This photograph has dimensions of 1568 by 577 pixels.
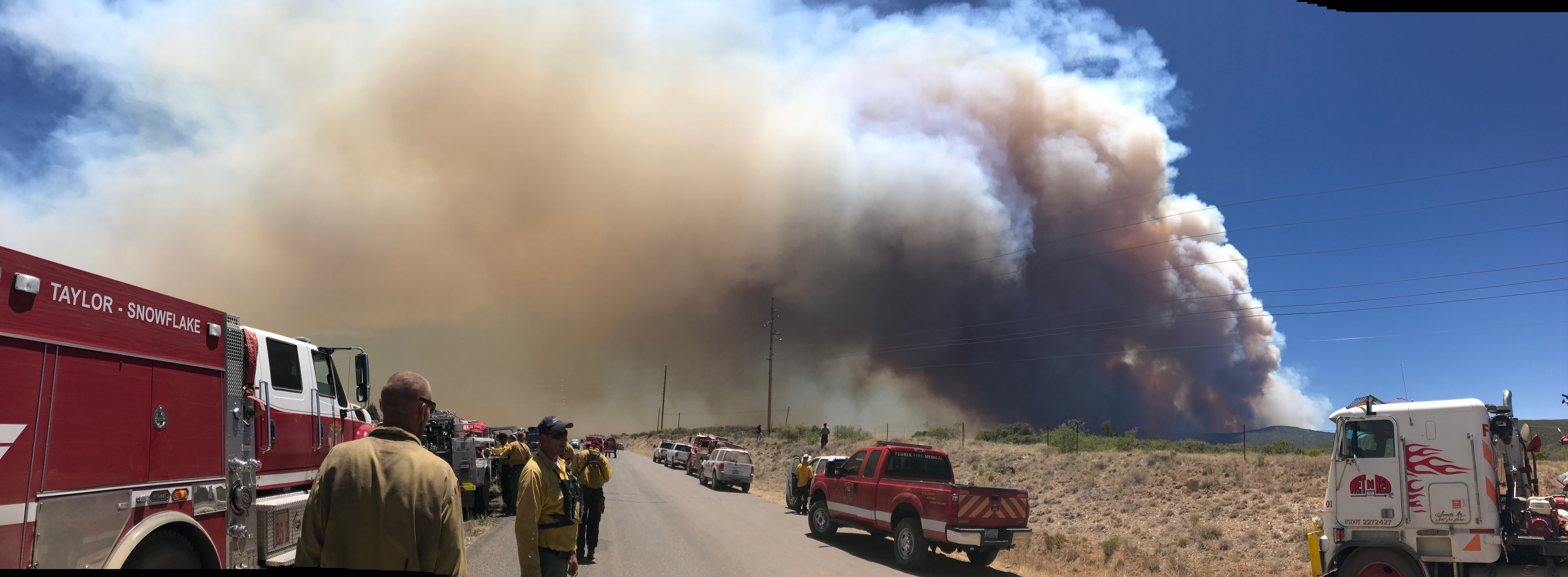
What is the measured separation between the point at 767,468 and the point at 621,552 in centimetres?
3105

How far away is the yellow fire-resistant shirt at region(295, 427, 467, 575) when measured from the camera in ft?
8.96

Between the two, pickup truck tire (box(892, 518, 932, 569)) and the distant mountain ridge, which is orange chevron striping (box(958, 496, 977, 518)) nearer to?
pickup truck tire (box(892, 518, 932, 569))

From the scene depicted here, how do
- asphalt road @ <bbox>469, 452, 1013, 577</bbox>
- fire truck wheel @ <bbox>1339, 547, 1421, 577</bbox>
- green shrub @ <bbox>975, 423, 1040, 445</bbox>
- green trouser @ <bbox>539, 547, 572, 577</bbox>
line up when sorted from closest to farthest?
green trouser @ <bbox>539, 547, 572, 577</bbox> → fire truck wheel @ <bbox>1339, 547, 1421, 577</bbox> → asphalt road @ <bbox>469, 452, 1013, 577</bbox> → green shrub @ <bbox>975, 423, 1040, 445</bbox>

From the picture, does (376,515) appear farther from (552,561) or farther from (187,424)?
(187,424)

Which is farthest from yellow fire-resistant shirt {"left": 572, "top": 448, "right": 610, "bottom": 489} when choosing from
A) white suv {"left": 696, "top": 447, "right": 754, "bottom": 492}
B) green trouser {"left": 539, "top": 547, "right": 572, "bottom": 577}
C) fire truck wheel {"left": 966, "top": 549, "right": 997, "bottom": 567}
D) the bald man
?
white suv {"left": 696, "top": 447, "right": 754, "bottom": 492}

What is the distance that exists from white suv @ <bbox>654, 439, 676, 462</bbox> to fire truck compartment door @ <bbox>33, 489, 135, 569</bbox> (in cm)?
4060

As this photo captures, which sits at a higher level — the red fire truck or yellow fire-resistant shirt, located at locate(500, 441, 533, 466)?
the red fire truck

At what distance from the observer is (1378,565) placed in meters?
9.32

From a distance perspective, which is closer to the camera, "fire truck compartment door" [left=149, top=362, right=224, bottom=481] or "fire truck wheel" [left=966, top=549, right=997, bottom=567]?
"fire truck compartment door" [left=149, top=362, right=224, bottom=481]

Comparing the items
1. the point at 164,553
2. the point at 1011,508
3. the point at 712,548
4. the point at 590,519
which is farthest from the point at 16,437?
the point at 1011,508

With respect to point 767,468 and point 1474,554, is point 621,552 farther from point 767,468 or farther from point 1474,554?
point 767,468

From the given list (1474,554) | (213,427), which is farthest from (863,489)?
(213,427)

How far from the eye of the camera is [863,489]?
13695 mm

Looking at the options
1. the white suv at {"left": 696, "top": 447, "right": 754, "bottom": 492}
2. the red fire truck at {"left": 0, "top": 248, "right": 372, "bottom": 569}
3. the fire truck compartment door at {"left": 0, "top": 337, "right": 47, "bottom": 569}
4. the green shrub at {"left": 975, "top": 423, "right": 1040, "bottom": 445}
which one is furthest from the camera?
the green shrub at {"left": 975, "top": 423, "right": 1040, "bottom": 445}
